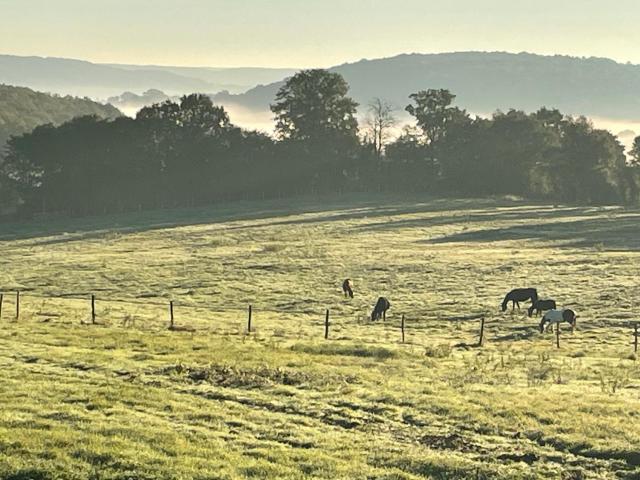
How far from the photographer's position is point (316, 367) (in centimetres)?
2747

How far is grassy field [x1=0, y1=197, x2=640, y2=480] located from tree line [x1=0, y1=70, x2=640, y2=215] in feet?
152

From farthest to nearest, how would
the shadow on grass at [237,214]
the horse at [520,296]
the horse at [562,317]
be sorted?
the shadow on grass at [237,214] < the horse at [520,296] < the horse at [562,317]

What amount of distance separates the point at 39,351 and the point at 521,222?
7114cm

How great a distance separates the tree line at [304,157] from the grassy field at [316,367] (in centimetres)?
4641

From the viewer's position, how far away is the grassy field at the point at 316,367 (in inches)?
665

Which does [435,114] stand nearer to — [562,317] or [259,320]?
[259,320]

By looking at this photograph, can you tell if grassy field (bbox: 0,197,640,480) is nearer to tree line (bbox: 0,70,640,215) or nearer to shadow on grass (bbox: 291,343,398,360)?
shadow on grass (bbox: 291,343,398,360)

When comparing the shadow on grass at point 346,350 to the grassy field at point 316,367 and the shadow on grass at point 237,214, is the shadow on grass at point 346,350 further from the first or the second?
the shadow on grass at point 237,214

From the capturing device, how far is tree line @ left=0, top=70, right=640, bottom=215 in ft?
382

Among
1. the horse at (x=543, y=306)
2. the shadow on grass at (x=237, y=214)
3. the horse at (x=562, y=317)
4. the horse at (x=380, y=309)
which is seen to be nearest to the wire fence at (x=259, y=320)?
the horse at (x=380, y=309)

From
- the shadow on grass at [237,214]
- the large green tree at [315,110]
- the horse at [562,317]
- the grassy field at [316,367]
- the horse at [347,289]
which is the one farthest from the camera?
the large green tree at [315,110]

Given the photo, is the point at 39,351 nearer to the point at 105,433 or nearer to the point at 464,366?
the point at 105,433

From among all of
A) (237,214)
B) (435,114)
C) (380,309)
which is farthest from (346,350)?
(435,114)

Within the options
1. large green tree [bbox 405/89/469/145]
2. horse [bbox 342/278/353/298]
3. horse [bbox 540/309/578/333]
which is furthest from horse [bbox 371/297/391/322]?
large green tree [bbox 405/89/469/145]
